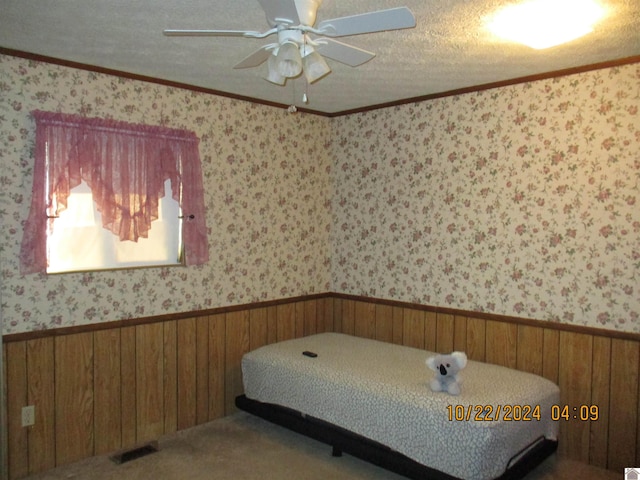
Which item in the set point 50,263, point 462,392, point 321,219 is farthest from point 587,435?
point 50,263

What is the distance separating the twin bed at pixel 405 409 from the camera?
105 inches

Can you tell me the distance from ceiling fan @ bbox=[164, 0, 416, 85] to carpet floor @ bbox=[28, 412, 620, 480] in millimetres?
2268

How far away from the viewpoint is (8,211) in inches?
117

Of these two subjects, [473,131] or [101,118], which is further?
[473,131]

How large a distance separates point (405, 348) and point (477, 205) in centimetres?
118

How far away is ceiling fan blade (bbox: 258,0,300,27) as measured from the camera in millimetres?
1789

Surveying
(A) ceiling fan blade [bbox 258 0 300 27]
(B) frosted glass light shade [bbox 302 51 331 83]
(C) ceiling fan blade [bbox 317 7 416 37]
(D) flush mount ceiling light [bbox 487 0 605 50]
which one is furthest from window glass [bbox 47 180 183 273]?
(D) flush mount ceiling light [bbox 487 0 605 50]

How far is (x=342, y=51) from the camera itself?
2.23 m

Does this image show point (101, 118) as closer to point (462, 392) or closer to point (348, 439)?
point (348, 439)

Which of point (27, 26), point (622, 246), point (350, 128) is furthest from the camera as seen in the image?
point (350, 128)

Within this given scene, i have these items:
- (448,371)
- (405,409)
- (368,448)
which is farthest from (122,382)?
(448,371)

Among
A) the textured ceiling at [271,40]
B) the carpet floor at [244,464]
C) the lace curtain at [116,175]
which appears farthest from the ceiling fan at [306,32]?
the carpet floor at [244,464]
